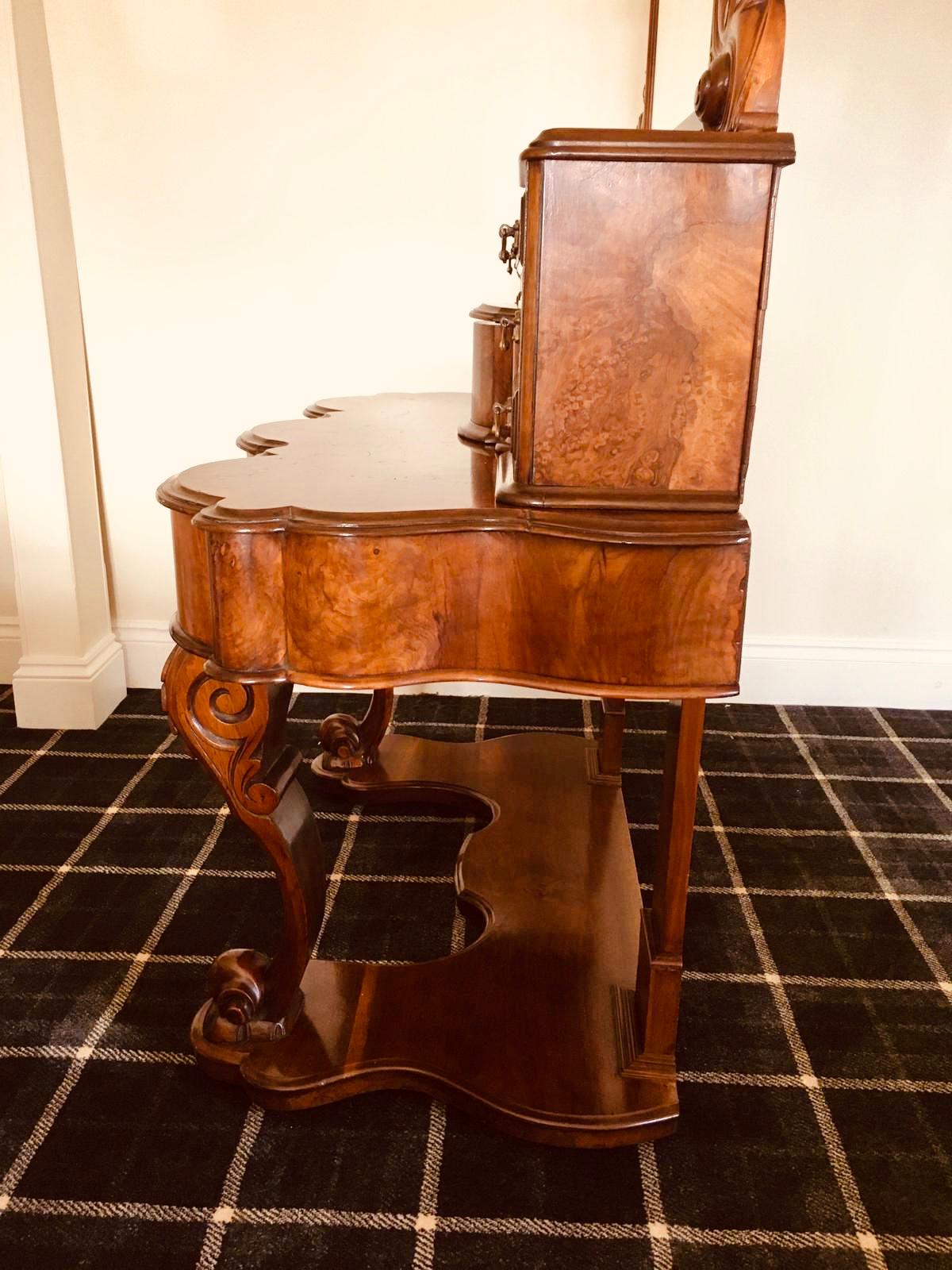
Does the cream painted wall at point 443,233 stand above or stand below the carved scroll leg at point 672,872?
above

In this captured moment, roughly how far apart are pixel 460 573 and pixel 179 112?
76.1 inches

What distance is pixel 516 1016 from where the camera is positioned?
167 centimetres

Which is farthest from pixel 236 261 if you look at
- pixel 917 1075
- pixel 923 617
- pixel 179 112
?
pixel 917 1075

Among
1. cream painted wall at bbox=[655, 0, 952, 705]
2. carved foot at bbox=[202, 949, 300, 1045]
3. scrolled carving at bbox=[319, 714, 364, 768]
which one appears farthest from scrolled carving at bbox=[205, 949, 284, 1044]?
cream painted wall at bbox=[655, 0, 952, 705]

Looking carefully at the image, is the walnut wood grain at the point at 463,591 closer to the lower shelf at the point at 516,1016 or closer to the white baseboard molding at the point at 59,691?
the lower shelf at the point at 516,1016

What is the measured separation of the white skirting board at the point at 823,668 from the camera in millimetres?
2965

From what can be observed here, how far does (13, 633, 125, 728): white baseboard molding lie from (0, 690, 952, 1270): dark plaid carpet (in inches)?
6.5

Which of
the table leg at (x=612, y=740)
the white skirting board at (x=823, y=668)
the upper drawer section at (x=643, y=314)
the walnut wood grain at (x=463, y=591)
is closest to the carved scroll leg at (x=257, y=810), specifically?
the walnut wood grain at (x=463, y=591)

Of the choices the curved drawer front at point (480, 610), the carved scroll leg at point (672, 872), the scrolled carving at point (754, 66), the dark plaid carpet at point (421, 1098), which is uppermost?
the scrolled carving at point (754, 66)

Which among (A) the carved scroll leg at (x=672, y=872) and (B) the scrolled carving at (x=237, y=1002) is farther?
(B) the scrolled carving at (x=237, y=1002)

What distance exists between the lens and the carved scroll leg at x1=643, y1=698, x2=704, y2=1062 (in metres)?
1.40

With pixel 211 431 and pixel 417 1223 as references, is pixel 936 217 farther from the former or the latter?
pixel 417 1223

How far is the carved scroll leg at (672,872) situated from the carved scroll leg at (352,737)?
3.28 feet

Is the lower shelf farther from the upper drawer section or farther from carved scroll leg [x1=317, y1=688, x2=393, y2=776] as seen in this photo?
the upper drawer section
